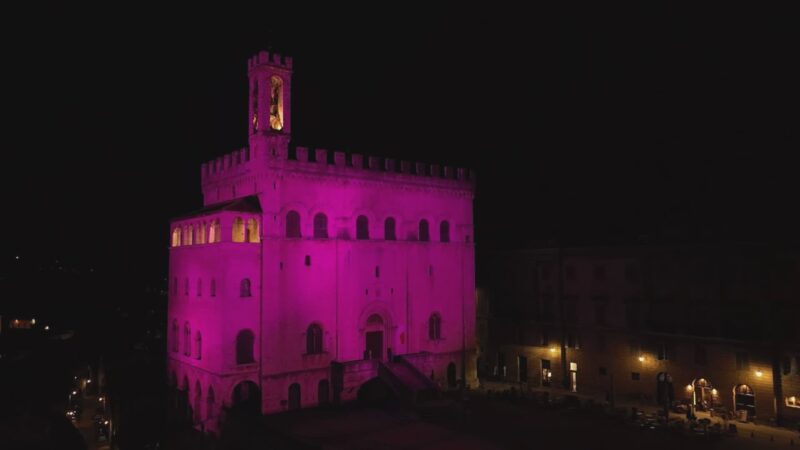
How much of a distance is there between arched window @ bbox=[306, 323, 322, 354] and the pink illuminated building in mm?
57

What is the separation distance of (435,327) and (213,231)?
14.7 m

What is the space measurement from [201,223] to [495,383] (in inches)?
860

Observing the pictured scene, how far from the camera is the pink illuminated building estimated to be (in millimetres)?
31831

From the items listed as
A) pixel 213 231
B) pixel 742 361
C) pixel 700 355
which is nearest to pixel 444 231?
pixel 213 231

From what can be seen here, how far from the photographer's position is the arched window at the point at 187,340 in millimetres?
34250

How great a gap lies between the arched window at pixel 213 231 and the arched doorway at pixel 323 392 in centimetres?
940

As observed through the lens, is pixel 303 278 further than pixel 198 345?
Yes

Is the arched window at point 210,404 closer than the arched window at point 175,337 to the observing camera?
Yes

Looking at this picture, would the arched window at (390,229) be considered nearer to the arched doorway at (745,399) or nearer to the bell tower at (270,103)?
the bell tower at (270,103)

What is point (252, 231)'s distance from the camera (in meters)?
32.8

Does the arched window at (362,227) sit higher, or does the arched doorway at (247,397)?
the arched window at (362,227)

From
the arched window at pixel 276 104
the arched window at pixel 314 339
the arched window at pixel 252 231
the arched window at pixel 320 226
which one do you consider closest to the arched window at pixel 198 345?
the arched window at pixel 314 339

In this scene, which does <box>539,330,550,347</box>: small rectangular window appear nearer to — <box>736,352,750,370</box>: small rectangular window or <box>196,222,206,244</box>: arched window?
<box>736,352,750,370</box>: small rectangular window

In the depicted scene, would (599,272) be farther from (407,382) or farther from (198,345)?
(198,345)
